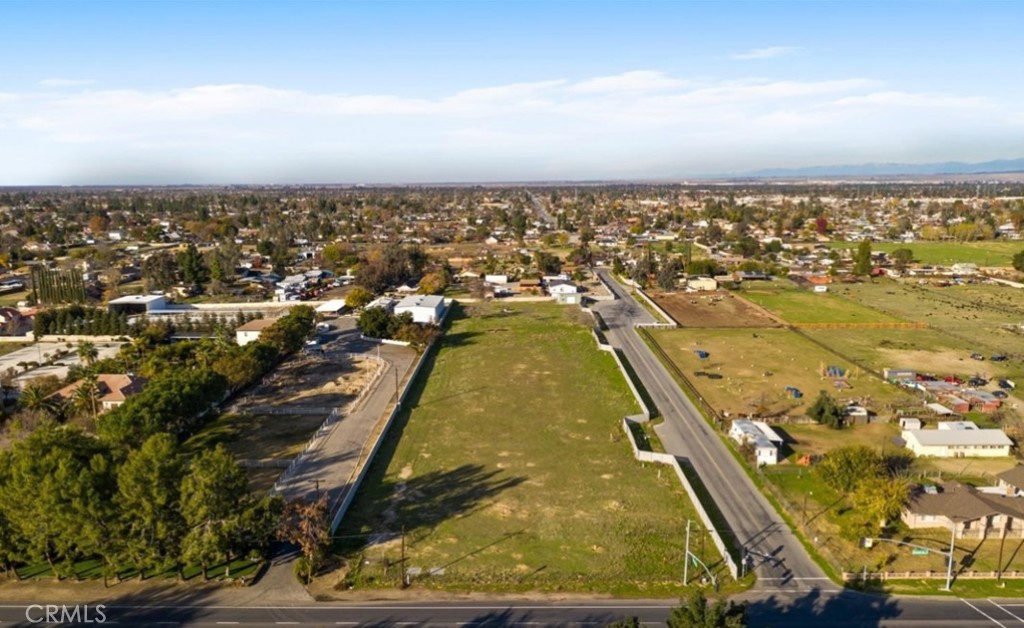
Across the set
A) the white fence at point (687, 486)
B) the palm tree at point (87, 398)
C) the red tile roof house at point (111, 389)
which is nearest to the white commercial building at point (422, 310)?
the red tile roof house at point (111, 389)

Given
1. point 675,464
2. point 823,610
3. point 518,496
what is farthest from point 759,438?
point 518,496

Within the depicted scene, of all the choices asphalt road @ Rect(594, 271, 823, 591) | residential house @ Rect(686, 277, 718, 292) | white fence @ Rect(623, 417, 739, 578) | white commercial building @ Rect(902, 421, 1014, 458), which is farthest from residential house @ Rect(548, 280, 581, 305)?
white commercial building @ Rect(902, 421, 1014, 458)

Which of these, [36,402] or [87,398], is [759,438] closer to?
[87,398]

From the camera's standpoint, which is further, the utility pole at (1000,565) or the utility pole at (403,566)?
the utility pole at (1000,565)

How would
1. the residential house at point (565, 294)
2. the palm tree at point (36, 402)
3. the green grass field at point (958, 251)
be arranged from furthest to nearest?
the green grass field at point (958, 251) → the residential house at point (565, 294) → the palm tree at point (36, 402)

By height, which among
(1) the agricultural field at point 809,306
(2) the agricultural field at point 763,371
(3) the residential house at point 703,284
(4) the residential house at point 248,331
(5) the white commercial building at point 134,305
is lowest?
(2) the agricultural field at point 763,371

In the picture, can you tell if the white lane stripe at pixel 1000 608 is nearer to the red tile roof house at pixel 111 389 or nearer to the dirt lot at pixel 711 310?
the red tile roof house at pixel 111 389

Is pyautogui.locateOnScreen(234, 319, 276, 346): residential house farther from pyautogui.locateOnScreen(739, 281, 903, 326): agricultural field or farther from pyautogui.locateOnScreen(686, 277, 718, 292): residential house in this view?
pyautogui.locateOnScreen(686, 277, 718, 292): residential house
